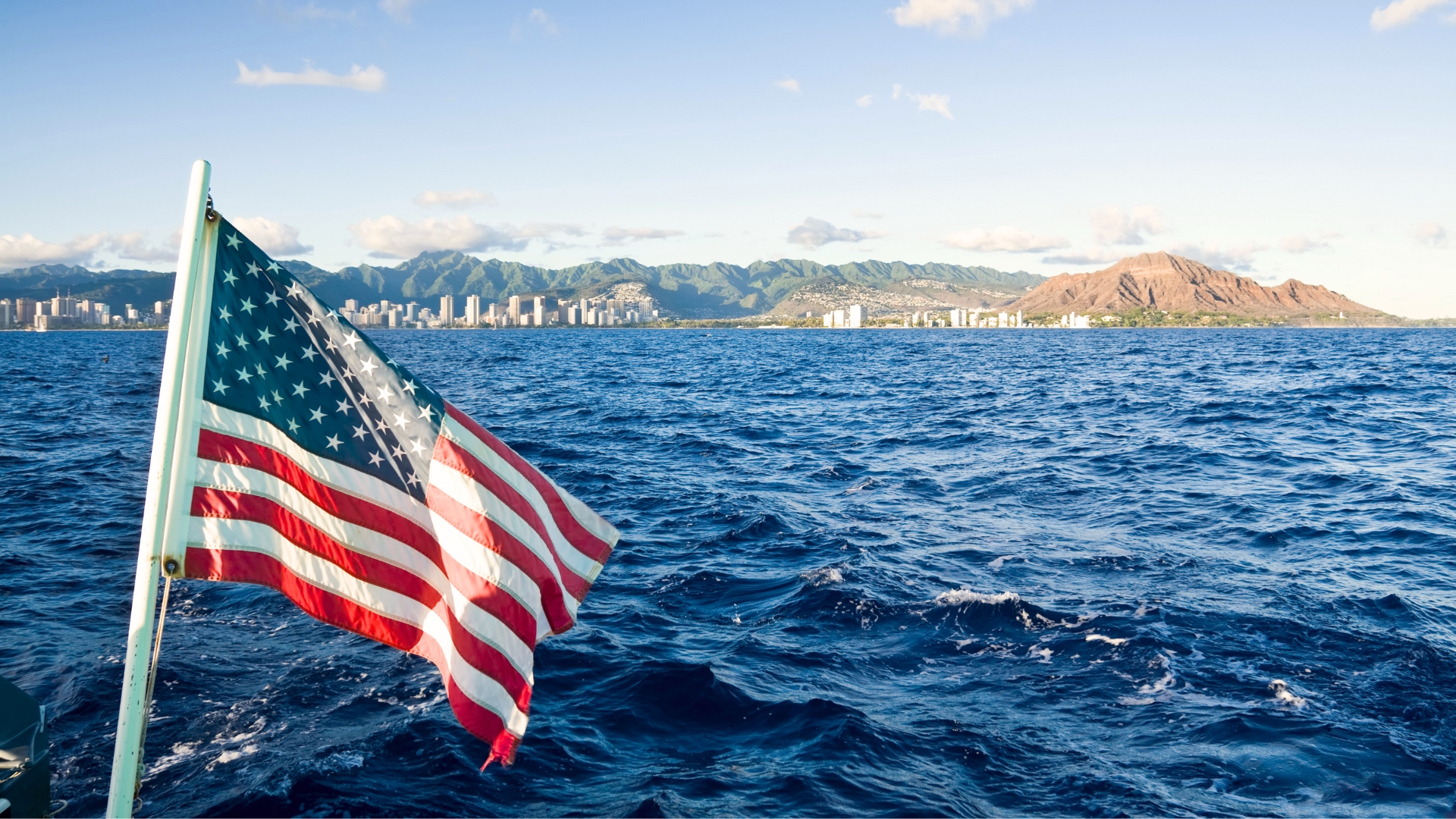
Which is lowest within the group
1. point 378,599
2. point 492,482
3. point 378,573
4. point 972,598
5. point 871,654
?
point 871,654

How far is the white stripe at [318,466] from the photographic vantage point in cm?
584

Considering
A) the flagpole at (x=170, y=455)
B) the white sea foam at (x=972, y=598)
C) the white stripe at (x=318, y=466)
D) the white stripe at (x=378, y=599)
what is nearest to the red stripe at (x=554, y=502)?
the white stripe at (x=318, y=466)

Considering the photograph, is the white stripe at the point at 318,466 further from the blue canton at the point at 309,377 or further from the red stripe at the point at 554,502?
the red stripe at the point at 554,502

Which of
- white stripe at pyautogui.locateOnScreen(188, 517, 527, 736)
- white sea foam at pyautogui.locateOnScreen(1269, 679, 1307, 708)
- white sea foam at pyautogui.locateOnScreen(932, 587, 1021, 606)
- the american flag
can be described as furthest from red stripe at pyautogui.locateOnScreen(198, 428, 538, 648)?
white sea foam at pyautogui.locateOnScreen(932, 587, 1021, 606)

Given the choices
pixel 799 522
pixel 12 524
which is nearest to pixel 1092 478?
pixel 799 522

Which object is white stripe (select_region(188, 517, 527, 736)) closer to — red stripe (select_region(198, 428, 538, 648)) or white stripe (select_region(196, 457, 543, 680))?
white stripe (select_region(196, 457, 543, 680))

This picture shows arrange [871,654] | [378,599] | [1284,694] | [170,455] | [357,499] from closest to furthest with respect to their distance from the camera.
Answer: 1. [170,455]
2. [357,499]
3. [378,599]
4. [1284,694]
5. [871,654]

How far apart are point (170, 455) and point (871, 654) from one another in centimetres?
1168

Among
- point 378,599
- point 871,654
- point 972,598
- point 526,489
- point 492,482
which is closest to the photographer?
point 378,599

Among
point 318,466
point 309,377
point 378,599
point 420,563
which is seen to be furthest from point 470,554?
point 309,377

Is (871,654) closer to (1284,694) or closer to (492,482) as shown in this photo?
(1284,694)

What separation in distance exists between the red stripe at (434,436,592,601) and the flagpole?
1658mm

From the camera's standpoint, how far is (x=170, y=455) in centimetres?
539

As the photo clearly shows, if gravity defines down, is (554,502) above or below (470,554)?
above
